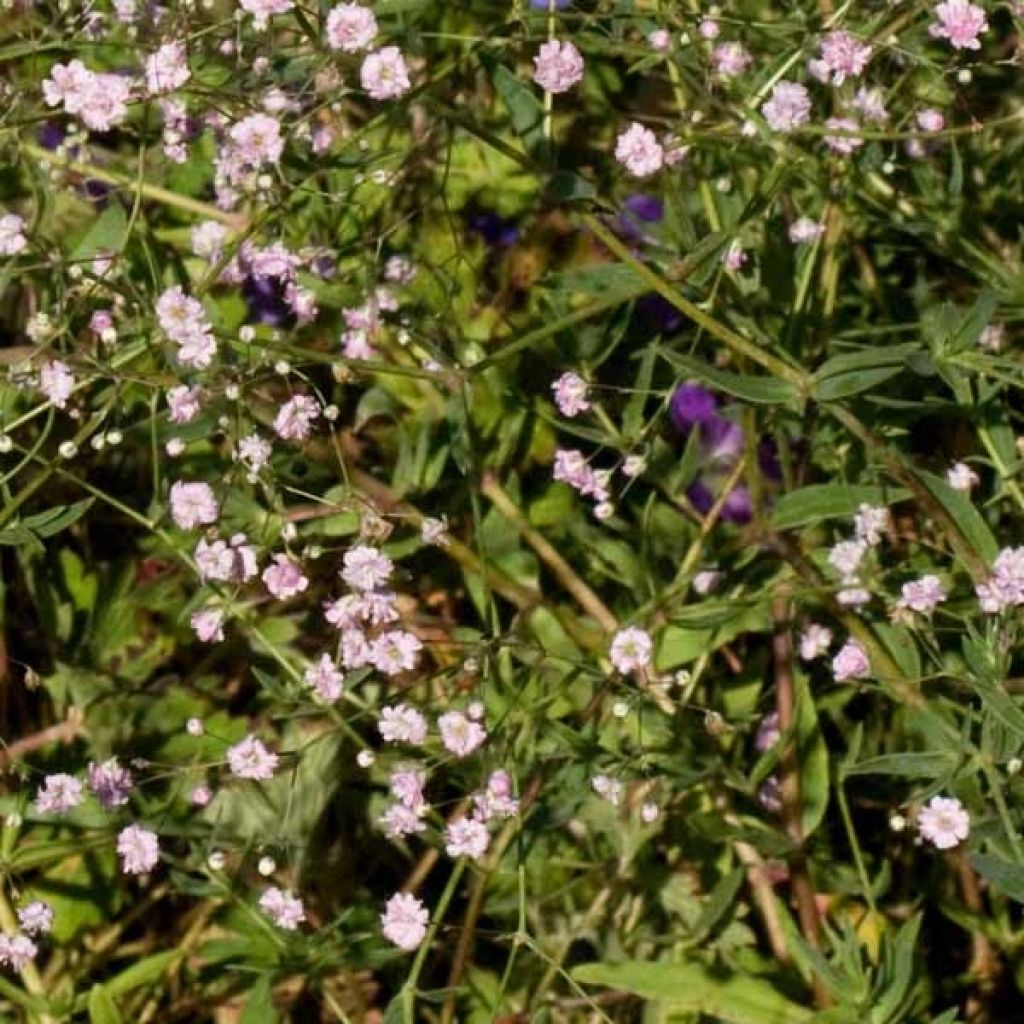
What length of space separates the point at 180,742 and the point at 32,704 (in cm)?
27

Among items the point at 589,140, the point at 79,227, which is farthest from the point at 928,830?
the point at 79,227

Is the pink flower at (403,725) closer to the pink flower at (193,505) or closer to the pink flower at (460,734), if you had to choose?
the pink flower at (460,734)

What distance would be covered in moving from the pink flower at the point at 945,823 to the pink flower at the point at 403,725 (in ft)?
1.81

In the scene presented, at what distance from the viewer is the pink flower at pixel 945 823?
1.92 metres

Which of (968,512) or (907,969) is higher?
(968,512)

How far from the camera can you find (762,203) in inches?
76.3

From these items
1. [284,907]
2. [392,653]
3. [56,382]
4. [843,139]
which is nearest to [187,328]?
[56,382]

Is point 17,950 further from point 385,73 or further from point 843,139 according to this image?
point 843,139

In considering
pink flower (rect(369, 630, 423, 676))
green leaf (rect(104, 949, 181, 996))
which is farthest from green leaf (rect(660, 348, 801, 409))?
green leaf (rect(104, 949, 181, 996))

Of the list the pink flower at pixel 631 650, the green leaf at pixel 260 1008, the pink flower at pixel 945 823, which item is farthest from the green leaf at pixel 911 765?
the green leaf at pixel 260 1008

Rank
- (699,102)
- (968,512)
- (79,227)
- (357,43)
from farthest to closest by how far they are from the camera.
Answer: (79,227), (699,102), (968,512), (357,43)

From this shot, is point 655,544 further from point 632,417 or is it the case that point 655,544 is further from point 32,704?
point 32,704

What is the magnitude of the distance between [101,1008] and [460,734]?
1.94 feet

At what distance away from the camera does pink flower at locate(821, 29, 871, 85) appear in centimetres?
195
